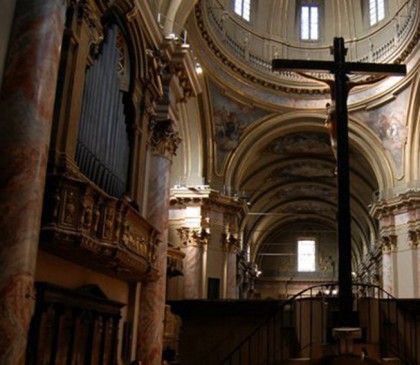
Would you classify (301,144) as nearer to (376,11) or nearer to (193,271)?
(376,11)

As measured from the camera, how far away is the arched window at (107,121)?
7988mm

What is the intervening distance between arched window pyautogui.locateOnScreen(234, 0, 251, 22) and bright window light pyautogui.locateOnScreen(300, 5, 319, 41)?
246cm

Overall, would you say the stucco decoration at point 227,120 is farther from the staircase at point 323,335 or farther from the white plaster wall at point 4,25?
the white plaster wall at point 4,25

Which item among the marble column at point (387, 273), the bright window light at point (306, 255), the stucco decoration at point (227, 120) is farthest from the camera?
the bright window light at point (306, 255)

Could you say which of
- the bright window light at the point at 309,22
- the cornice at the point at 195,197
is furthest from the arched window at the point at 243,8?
the cornice at the point at 195,197

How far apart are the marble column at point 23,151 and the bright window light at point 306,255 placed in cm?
3413

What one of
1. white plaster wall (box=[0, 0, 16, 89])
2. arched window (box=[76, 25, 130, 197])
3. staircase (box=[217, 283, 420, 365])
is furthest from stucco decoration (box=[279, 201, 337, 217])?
white plaster wall (box=[0, 0, 16, 89])

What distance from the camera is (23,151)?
5.71 m

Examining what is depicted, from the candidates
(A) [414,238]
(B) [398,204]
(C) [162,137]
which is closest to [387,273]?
(A) [414,238]

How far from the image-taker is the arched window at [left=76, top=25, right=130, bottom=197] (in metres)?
7.99

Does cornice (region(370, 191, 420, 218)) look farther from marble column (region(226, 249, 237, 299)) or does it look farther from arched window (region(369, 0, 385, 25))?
arched window (region(369, 0, 385, 25))

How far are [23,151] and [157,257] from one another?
556 cm

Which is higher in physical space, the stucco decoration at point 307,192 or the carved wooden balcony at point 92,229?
the stucco decoration at point 307,192

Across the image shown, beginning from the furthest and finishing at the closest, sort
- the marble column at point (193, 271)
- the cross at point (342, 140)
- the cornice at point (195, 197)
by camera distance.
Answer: the cornice at point (195, 197) → the marble column at point (193, 271) → the cross at point (342, 140)
